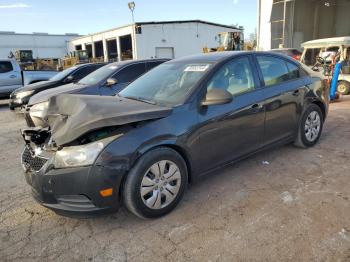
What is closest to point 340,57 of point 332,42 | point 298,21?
point 332,42

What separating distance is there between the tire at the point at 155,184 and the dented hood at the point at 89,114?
15.2 inches

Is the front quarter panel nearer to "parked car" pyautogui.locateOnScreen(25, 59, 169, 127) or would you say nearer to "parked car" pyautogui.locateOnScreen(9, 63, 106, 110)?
"parked car" pyautogui.locateOnScreen(25, 59, 169, 127)

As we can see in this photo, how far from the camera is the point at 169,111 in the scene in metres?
3.13

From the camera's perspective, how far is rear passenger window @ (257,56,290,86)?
162 inches

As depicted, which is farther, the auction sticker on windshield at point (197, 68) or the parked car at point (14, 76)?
the parked car at point (14, 76)

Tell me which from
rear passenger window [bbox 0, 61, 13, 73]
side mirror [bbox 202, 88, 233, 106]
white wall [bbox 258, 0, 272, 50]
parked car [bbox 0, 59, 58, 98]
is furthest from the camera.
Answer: white wall [bbox 258, 0, 272, 50]

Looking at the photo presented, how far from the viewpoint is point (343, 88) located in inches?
396

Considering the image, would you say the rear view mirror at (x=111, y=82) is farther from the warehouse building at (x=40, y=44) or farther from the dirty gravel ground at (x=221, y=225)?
the warehouse building at (x=40, y=44)

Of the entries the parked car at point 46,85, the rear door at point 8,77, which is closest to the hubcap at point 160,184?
the parked car at point 46,85

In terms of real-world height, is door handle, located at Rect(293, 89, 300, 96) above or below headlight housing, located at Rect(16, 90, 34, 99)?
above

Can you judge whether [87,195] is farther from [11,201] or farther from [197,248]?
[11,201]

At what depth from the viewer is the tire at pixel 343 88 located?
392 inches

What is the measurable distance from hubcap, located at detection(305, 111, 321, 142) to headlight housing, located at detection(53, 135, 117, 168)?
326cm

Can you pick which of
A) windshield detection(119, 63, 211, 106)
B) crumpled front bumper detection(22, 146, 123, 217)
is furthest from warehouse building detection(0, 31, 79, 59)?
crumpled front bumper detection(22, 146, 123, 217)
